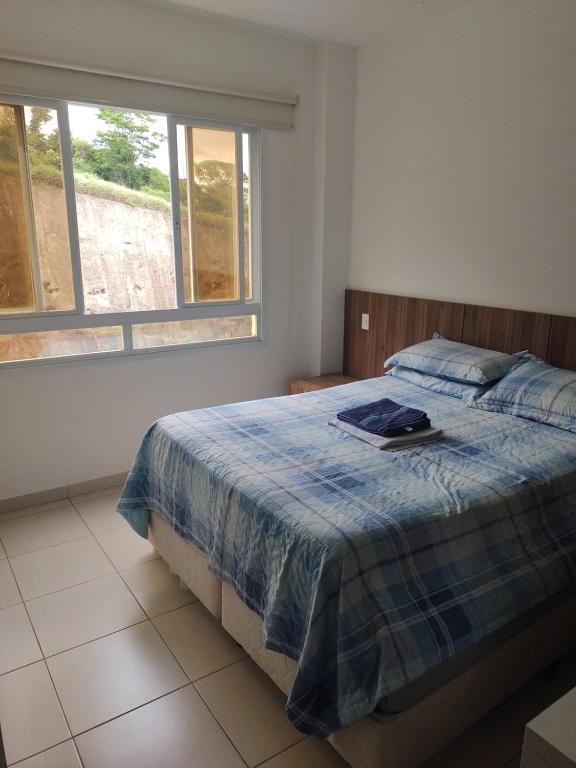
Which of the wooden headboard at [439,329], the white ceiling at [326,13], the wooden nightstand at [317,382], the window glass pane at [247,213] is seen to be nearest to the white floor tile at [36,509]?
the wooden nightstand at [317,382]

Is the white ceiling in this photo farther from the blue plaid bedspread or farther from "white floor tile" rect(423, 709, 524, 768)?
"white floor tile" rect(423, 709, 524, 768)

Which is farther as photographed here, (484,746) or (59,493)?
(59,493)

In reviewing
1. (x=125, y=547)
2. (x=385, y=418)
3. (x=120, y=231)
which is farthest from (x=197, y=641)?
(x=120, y=231)

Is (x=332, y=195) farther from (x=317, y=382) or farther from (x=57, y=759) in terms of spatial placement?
(x=57, y=759)

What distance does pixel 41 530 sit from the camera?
284cm

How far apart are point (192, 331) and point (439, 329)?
1.52 metres

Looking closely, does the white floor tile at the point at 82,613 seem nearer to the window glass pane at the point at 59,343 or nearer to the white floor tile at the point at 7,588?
the white floor tile at the point at 7,588

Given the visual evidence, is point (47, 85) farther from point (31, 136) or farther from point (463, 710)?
point (463, 710)

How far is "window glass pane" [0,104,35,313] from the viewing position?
2.76 m

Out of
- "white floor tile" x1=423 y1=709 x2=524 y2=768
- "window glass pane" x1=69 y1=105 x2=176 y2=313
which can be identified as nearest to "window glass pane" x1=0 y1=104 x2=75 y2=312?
"window glass pane" x1=69 y1=105 x2=176 y2=313

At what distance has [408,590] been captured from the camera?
1507mm

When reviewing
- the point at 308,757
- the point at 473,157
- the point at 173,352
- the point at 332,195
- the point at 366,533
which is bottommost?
the point at 308,757

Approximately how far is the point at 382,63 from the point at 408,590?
317cm

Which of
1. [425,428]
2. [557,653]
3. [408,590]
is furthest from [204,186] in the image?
[557,653]
